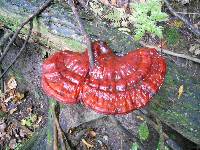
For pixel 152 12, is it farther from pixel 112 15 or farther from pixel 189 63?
pixel 189 63

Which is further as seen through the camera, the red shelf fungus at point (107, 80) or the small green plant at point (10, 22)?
the small green plant at point (10, 22)

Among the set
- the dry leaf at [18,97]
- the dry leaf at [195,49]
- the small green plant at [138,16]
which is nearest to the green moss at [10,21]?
the small green plant at [138,16]

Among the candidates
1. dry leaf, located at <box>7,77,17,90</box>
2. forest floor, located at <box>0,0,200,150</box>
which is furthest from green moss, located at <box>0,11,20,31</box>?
dry leaf, located at <box>7,77,17,90</box>

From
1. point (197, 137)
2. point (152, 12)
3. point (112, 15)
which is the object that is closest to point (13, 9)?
point (112, 15)

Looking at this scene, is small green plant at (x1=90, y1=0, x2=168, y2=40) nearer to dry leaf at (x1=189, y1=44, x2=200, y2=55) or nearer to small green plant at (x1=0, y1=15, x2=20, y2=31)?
dry leaf at (x1=189, y1=44, x2=200, y2=55)

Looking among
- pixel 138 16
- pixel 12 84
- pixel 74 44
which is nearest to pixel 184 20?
pixel 138 16

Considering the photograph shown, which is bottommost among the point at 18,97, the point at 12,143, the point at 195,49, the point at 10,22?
the point at 12,143

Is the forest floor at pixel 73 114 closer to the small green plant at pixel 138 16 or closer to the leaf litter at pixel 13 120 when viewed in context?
the leaf litter at pixel 13 120

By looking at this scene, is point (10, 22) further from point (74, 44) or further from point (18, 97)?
point (18, 97)
